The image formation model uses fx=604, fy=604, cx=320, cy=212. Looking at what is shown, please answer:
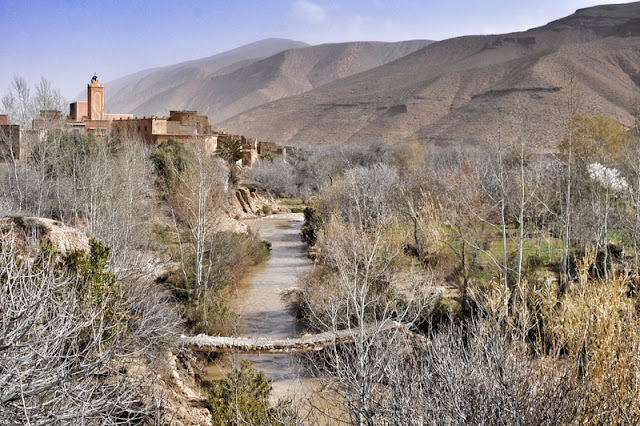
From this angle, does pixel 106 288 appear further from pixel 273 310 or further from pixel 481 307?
pixel 273 310

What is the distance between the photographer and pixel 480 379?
507 cm

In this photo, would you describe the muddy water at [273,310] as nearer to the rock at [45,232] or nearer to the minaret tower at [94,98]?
the rock at [45,232]

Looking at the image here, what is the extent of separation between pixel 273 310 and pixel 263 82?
151559mm

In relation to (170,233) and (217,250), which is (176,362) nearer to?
(217,250)

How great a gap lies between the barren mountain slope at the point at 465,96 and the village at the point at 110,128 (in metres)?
24.2

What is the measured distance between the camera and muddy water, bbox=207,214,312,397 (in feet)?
41.1

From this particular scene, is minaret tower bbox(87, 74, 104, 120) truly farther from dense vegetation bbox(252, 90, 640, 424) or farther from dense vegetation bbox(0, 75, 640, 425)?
dense vegetation bbox(252, 90, 640, 424)

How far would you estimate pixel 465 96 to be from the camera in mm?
78375

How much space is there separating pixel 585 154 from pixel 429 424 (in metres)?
22.6

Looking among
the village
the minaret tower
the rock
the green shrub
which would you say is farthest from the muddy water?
the minaret tower

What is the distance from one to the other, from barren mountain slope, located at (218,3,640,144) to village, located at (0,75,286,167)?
2419 centimetres

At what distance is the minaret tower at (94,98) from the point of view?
4984 centimetres

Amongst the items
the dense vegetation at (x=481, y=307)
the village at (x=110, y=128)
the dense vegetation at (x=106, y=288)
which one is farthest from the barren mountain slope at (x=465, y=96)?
the dense vegetation at (x=106, y=288)

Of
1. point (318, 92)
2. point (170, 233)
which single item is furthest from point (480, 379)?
point (318, 92)
